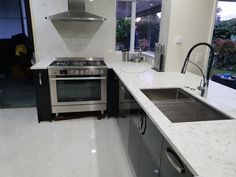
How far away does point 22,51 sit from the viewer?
4754 millimetres

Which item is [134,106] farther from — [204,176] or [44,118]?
[44,118]

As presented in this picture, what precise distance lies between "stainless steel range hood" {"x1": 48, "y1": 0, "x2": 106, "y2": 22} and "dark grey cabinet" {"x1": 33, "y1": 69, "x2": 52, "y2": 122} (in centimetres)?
82

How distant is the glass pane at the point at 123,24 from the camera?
3521 millimetres

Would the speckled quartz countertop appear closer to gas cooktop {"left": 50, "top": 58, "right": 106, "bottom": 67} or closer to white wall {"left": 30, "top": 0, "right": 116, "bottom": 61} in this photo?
gas cooktop {"left": 50, "top": 58, "right": 106, "bottom": 67}

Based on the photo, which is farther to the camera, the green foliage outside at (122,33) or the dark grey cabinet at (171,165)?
the green foliage outside at (122,33)

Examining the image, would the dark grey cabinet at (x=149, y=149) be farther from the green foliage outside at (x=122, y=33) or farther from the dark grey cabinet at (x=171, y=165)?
the green foliage outside at (x=122, y=33)

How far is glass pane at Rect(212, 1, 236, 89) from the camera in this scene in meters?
2.67

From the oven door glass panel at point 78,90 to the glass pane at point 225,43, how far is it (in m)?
1.86

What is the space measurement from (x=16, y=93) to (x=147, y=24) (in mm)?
3225

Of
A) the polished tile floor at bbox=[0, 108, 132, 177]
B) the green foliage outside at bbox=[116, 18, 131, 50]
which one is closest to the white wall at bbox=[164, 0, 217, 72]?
the green foliage outside at bbox=[116, 18, 131, 50]

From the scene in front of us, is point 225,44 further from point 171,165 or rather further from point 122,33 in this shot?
point 171,165

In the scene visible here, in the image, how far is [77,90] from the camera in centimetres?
296

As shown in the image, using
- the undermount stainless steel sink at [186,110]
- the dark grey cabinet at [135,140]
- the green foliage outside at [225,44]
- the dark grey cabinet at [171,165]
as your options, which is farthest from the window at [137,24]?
the dark grey cabinet at [171,165]

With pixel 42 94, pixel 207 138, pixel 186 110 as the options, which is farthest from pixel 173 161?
pixel 42 94
